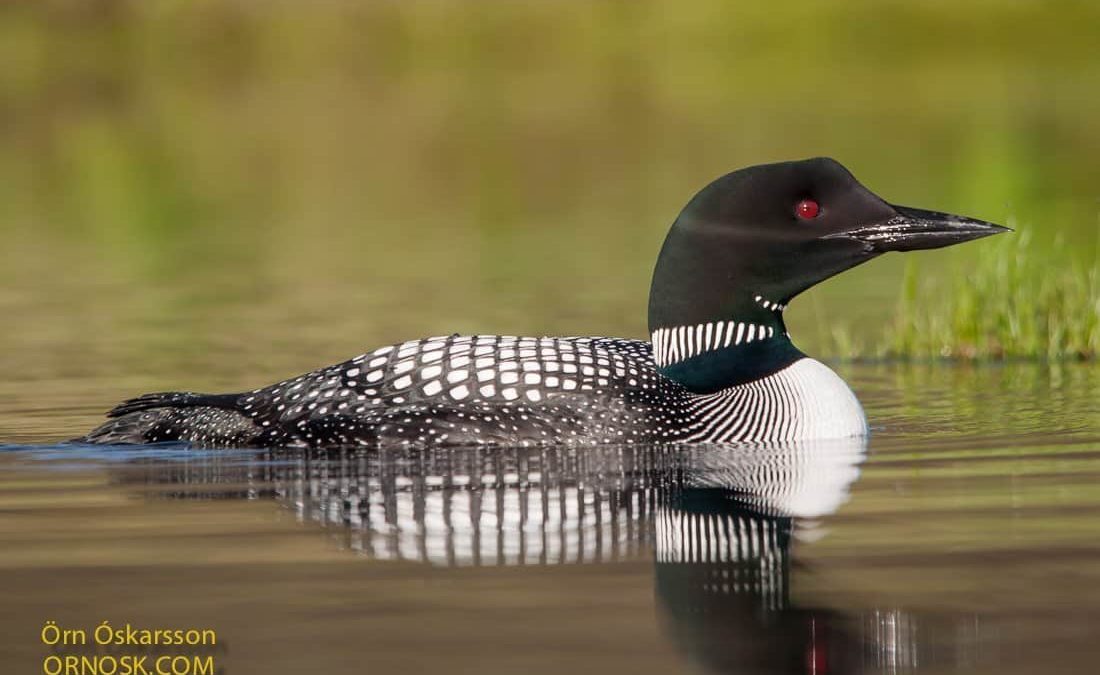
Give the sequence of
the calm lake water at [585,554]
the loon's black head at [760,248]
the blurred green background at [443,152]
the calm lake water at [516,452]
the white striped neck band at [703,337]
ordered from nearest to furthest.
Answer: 1. the calm lake water at [585,554]
2. the calm lake water at [516,452]
3. the loon's black head at [760,248]
4. the white striped neck band at [703,337]
5. the blurred green background at [443,152]

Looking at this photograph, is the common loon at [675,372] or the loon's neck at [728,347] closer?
the common loon at [675,372]

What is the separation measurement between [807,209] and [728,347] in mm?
541

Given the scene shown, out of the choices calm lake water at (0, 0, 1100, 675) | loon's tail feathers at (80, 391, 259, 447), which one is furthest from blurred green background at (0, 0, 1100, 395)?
loon's tail feathers at (80, 391, 259, 447)

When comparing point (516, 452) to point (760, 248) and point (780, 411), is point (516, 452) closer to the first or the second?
point (780, 411)

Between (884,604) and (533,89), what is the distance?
43.9 metres

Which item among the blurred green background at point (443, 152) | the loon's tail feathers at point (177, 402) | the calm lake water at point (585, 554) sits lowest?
the calm lake water at point (585, 554)

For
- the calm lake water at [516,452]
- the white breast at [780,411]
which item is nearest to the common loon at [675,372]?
the white breast at [780,411]

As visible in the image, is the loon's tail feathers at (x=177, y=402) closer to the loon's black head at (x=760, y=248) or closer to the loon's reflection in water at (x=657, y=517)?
the loon's reflection in water at (x=657, y=517)

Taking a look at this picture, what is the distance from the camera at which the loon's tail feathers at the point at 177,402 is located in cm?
767

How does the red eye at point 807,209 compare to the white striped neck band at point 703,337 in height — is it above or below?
above

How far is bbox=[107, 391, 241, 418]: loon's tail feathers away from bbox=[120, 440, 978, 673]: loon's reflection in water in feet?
1.00

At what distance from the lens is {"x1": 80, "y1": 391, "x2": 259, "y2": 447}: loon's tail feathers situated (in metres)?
7.59

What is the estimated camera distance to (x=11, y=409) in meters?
9.18

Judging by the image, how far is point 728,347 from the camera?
299 inches
